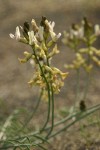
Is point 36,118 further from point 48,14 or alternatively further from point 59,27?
point 48,14

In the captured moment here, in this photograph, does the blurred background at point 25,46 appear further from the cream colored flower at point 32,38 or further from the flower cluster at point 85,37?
the cream colored flower at point 32,38

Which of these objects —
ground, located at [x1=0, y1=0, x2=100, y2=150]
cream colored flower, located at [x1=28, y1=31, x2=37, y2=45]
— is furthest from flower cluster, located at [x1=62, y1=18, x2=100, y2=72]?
cream colored flower, located at [x1=28, y1=31, x2=37, y2=45]

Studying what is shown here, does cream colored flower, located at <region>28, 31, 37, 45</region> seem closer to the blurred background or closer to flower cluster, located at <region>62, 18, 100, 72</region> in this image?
flower cluster, located at <region>62, 18, 100, 72</region>

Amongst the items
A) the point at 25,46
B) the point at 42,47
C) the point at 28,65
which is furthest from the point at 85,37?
the point at 25,46

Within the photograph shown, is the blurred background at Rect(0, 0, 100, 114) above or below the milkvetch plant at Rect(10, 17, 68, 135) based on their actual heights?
above

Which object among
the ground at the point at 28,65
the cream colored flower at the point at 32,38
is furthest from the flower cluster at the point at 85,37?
the cream colored flower at the point at 32,38

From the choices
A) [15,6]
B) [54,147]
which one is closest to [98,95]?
[54,147]

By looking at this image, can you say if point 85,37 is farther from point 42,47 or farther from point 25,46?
point 25,46

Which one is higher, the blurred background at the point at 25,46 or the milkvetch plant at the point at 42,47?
the blurred background at the point at 25,46
